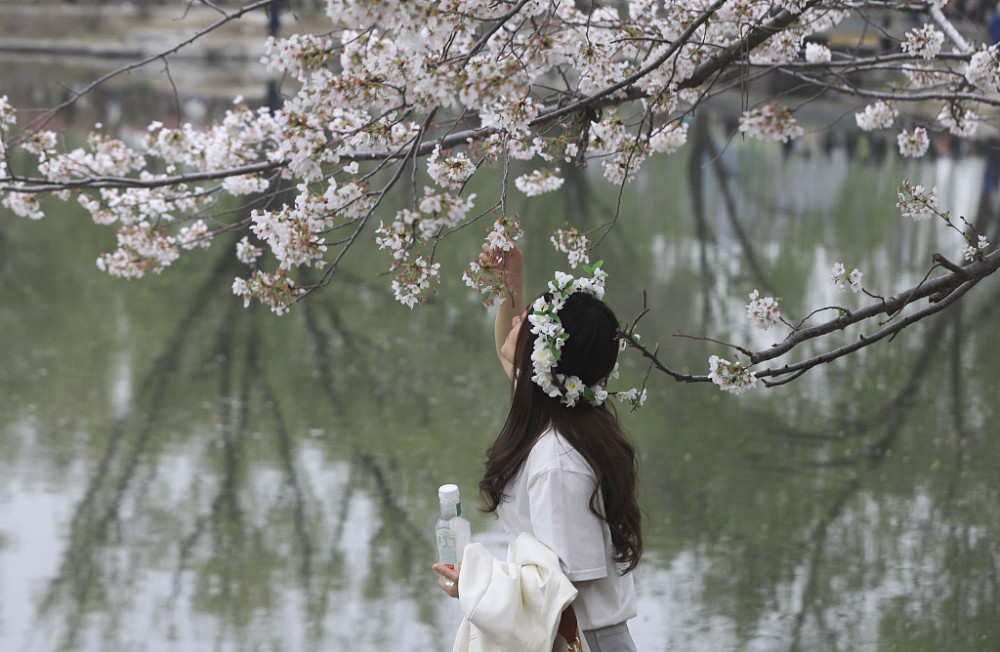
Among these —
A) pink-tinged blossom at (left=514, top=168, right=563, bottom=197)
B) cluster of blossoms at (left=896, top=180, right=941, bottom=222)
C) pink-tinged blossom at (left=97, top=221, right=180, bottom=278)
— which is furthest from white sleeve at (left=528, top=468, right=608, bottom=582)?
pink-tinged blossom at (left=97, top=221, right=180, bottom=278)

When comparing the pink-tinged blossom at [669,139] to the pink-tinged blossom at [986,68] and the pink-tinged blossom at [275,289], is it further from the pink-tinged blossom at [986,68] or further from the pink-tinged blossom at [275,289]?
the pink-tinged blossom at [275,289]

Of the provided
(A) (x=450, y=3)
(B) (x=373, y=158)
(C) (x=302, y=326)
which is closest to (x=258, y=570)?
(B) (x=373, y=158)

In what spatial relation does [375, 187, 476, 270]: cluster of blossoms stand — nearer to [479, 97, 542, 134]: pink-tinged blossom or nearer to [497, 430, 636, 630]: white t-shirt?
[479, 97, 542, 134]: pink-tinged blossom

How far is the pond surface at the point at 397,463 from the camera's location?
13.8 ft

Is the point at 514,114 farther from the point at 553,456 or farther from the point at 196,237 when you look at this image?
the point at 196,237

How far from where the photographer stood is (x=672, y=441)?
19.9ft

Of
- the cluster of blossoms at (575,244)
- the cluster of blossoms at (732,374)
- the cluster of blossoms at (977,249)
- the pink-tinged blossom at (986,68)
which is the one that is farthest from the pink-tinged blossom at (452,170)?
the pink-tinged blossom at (986,68)

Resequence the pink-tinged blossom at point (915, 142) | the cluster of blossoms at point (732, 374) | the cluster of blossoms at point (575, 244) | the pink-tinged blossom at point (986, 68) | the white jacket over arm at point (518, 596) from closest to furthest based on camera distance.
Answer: the white jacket over arm at point (518, 596) < the cluster of blossoms at point (732, 374) < the cluster of blossoms at point (575, 244) < the pink-tinged blossom at point (986, 68) < the pink-tinged blossom at point (915, 142)

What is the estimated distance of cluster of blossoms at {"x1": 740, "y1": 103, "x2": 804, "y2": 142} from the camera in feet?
12.4

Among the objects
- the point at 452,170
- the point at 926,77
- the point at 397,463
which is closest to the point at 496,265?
the point at 452,170

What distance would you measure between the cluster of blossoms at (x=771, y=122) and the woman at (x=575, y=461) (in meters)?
1.83

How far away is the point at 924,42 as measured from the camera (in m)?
3.89

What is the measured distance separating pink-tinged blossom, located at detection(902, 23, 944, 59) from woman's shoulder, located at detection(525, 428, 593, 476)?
8.51 feet

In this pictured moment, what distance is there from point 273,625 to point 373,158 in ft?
6.73
